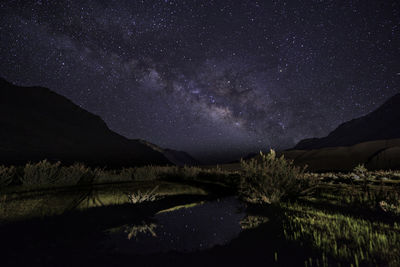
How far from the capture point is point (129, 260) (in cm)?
317

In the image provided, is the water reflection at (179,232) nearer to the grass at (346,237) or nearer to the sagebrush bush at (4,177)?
the grass at (346,237)

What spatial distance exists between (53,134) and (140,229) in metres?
75.0

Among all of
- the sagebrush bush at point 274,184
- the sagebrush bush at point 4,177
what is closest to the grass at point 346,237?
the sagebrush bush at point 274,184

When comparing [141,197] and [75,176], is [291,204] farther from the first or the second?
[75,176]

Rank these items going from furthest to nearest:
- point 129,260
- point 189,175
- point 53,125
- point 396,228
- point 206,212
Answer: point 53,125
point 189,175
point 206,212
point 396,228
point 129,260

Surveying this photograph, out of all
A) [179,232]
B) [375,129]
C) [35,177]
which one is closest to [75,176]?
[35,177]

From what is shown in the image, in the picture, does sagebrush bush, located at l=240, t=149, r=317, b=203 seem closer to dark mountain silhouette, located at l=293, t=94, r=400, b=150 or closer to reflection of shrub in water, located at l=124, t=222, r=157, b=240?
reflection of shrub in water, located at l=124, t=222, r=157, b=240

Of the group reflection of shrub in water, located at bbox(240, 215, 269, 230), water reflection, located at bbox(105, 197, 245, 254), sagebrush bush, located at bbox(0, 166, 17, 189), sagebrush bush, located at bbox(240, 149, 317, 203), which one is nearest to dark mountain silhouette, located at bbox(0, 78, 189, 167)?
sagebrush bush, located at bbox(0, 166, 17, 189)

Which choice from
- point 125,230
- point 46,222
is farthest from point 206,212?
point 46,222

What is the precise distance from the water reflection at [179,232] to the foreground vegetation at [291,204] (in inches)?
8.7

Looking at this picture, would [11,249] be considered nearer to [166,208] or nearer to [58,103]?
[166,208]

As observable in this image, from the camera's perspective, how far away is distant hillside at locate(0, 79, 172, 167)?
50.7 meters

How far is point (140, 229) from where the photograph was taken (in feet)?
15.0

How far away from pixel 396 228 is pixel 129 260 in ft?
15.7
